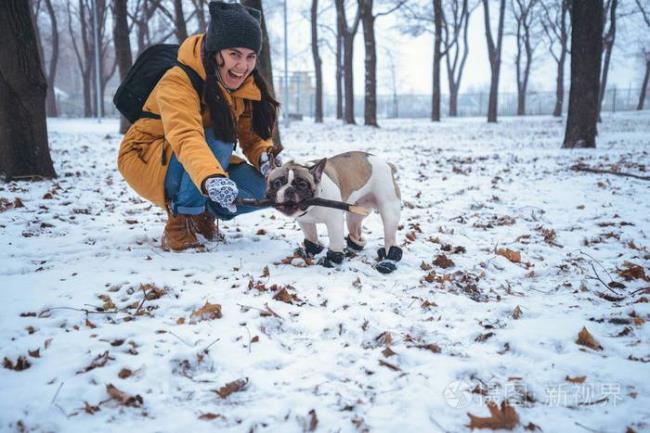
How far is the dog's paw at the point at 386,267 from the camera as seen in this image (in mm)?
3363

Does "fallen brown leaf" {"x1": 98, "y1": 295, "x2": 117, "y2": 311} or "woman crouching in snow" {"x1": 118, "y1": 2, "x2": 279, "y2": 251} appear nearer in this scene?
"fallen brown leaf" {"x1": 98, "y1": 295, "x2": 117, "y2": 311}

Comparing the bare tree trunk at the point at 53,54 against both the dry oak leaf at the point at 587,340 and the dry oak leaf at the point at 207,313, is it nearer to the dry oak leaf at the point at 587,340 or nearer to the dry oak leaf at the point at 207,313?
the dry oak leaf at the point at 207,313

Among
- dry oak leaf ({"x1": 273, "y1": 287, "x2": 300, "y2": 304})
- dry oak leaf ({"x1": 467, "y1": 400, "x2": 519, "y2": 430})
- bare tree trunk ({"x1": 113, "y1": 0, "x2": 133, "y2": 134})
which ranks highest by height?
bare tree trunk ({"x1": 113, "y1": 0, "x2": 133, "y2": 134})

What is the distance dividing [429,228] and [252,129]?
2.11m

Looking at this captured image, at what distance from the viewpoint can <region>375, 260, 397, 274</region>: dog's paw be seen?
132 inches

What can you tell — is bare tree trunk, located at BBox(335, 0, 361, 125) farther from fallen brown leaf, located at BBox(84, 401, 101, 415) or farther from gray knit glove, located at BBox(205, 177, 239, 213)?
fallen brown leaf, located at BBox(84, 401, 101, 415)

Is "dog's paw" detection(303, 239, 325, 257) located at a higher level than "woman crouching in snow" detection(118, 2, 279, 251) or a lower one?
lower

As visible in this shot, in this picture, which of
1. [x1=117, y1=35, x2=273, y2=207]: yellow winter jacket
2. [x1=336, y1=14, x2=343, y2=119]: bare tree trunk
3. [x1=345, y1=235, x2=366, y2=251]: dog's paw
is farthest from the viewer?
[x1=336, y1=14, x2=343, y2=119]: bare tree trunk

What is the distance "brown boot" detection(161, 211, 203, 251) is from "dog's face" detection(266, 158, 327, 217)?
100 cm

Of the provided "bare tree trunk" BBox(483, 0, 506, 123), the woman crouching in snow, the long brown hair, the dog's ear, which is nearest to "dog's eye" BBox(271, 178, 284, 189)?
the dog's ear

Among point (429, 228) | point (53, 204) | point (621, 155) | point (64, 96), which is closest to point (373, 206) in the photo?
point (429, 228)

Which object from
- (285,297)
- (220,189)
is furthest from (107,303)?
(285,297)

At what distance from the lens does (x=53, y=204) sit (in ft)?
16.6

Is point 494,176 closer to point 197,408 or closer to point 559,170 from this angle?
point 559,170
